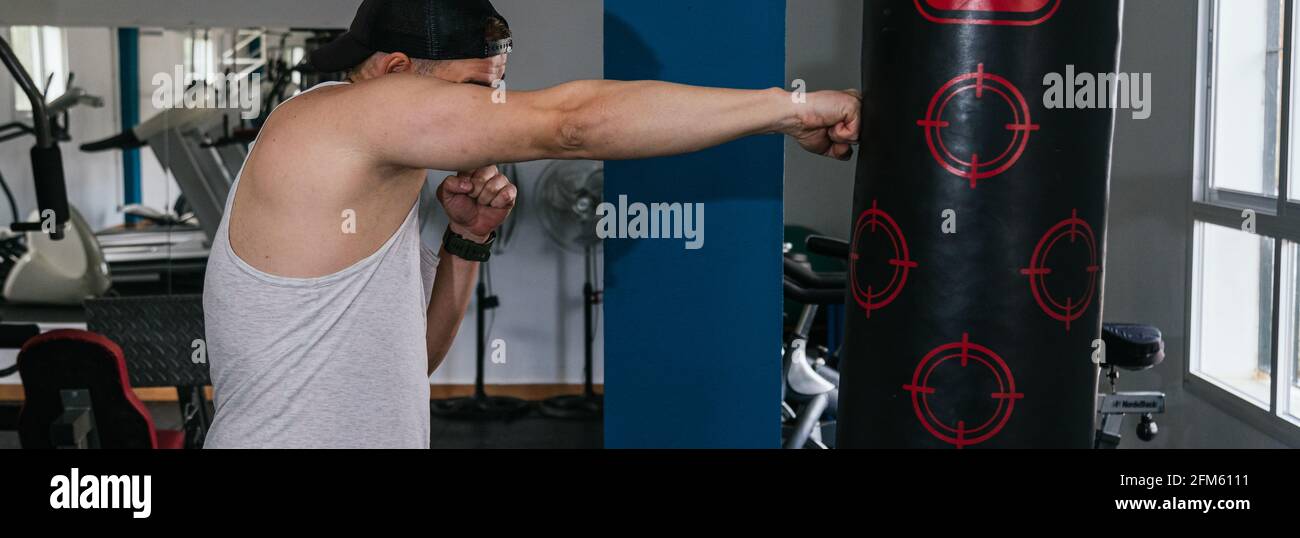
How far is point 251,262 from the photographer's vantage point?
60.5 inches

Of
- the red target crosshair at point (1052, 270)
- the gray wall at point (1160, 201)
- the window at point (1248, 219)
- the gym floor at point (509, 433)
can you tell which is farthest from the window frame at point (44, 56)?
the red target crosshair at point (1052, 270)

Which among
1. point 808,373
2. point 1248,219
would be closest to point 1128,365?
point 808,373

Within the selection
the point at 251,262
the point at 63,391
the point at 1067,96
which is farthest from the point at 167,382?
the point at 1067,96

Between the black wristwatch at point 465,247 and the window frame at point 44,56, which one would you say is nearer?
the black wristwatch at point 465,247

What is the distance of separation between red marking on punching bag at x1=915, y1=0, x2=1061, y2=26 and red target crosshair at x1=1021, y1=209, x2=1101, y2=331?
28cm

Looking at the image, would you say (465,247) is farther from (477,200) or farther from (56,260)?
(56,260)

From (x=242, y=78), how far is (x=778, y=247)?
4.32 metres

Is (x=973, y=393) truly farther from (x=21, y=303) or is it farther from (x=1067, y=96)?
(x=21, y=303)

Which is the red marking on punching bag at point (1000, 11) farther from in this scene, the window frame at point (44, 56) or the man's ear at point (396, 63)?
the window frame at point (44, 56)

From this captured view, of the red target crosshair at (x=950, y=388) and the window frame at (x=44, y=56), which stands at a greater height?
the window frame at (x=44, y=56)

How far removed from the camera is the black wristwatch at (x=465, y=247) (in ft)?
6.31

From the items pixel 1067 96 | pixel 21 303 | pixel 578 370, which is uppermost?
pixel 1067 96
